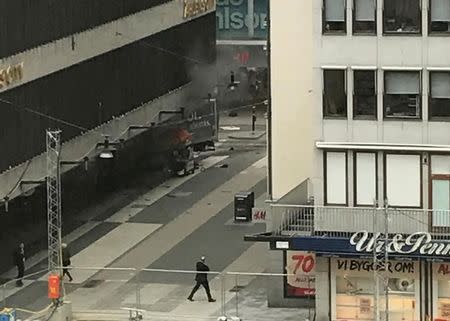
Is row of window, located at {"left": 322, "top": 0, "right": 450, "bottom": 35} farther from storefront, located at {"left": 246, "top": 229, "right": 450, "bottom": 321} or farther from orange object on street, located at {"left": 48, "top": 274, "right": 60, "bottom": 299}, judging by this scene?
orange object on street, located at {"left": 48, "top": 274, "right": 60, "bottom": 299}

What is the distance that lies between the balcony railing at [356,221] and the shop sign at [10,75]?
12.6 m

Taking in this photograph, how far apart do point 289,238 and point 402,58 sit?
683cm

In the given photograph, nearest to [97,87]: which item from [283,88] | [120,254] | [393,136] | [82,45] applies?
[82,45]

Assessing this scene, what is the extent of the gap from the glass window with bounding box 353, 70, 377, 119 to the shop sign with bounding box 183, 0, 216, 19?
31308mm

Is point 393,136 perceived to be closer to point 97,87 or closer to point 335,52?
point 335,52

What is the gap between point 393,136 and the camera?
56.6m

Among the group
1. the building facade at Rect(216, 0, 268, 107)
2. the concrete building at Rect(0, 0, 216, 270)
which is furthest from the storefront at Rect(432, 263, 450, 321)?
the building facade at Rect(216, 0, 268, 107)

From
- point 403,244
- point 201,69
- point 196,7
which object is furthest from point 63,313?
point 196,7

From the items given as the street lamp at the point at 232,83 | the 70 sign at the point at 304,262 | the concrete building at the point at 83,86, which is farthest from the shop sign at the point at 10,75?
the street lamp at the point at 232,83

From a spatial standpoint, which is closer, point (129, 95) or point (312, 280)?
point (312, 280)

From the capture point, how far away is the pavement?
61.6 meters

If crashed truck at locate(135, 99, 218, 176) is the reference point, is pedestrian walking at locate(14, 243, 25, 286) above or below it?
below

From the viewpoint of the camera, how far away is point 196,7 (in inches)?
3526

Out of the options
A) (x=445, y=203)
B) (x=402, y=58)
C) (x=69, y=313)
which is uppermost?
(x=402, y=58)
